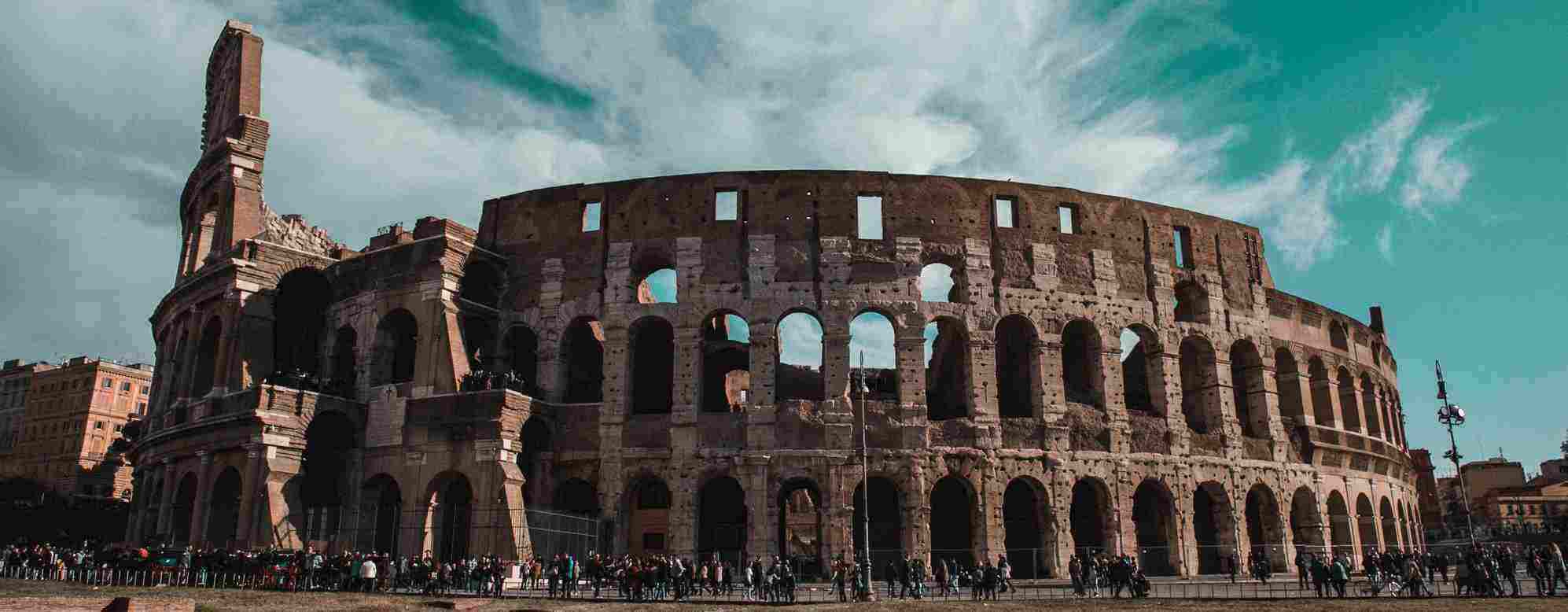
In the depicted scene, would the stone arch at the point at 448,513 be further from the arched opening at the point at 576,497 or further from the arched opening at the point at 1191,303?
the arched opening at the point at 1191,303

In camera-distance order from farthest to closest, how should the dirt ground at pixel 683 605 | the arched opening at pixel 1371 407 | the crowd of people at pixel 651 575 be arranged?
the arched opening at pixel 1371 407 → the crowd of people at pixel 651 575 → the dirt ground at pixel 683 605

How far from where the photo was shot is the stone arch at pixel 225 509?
30303 mm

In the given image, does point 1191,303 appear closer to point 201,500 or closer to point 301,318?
point 301,318

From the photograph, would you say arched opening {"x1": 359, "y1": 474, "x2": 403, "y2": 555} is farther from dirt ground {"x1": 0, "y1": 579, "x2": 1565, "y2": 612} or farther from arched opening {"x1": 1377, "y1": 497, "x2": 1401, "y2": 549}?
arched opening {"x1": 1377, "y1": 497, "x2": 1401, "y2": 549}

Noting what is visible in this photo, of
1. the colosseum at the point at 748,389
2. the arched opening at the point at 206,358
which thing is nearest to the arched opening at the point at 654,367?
the colosseum at the point at 748,389

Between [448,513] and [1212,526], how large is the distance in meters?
23.2

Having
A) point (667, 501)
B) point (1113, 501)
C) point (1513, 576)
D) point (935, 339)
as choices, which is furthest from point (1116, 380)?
point (667, 501)

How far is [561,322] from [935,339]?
12134 millimetres

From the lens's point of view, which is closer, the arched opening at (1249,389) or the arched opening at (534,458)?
the arched opening at (534,458)

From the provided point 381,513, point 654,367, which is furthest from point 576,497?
point 381,513

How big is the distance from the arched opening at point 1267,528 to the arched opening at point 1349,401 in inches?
263

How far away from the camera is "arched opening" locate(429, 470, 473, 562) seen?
1211 inches

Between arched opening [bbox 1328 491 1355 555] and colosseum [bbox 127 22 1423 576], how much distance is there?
0.09 m

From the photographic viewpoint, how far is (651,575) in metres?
24.6
